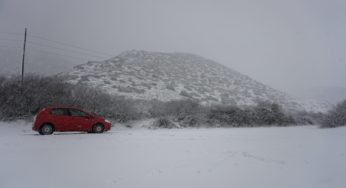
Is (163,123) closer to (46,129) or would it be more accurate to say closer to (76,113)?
(76,113)

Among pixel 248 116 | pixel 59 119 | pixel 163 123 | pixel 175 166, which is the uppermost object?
pixel 248 116

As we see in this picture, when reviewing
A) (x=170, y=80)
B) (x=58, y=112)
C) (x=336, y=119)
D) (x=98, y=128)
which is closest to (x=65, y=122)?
(x=58, y=112)

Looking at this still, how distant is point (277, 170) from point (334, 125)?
1192 centimetres

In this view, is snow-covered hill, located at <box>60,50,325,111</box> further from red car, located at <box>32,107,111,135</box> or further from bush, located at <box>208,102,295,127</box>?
red car, located at <box>32,107,111,135</box>

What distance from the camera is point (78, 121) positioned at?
15555 millimetres

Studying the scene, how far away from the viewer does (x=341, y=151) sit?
8.75 m

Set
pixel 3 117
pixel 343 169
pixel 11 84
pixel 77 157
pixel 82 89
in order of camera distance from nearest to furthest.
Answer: pixel 343 169, pixel 77 157, pixel 3 117, pixel 11 84, pixel 82 89

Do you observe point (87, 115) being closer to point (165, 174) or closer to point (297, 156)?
point (165, 174)

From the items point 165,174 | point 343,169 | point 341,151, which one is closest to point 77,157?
point 165,174

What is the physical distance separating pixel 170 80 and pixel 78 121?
3168 centimetres

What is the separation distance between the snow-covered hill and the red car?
15.1 m

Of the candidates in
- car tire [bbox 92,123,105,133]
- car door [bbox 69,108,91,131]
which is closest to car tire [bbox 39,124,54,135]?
car door [bbox 69,108,91,131]

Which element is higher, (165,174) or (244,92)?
(244,92)

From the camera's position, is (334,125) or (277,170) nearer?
(277,170)
